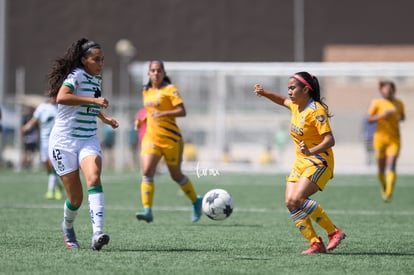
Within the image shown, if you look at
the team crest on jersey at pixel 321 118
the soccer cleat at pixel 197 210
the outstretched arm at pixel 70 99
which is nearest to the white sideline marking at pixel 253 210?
the soccer cleat at pixel 197 210

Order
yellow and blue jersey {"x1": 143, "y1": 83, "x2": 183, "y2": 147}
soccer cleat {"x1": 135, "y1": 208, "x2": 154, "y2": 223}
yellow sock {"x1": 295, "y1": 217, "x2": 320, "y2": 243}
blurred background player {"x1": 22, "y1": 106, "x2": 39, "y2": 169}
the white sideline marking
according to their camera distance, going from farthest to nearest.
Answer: blurred background player {"x1": 22, "y1": 106, "x2": 39, "y2": 169}
the white sideline marking
yellow and blue jersey {"x1": 143, "y1": 83, "x2": 183, "y2": 147}
soccer cleat {"x1": 135, "y1": 208, "x2": 154, "y2": 223}
yellow sock {"x1": 295, "y1": 217, "x2": 320, "y2": 243}

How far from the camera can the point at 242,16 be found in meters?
55.2

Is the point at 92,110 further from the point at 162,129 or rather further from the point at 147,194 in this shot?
the point at 162,129

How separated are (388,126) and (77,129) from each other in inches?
372

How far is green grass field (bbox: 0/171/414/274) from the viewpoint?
26.8 ft

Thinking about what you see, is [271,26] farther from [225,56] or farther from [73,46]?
[73,46]

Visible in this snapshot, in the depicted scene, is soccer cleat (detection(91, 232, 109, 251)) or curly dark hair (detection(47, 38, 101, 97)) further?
curly dark hair (detection(47, 38, 101, 97))

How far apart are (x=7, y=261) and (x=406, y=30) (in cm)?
4739

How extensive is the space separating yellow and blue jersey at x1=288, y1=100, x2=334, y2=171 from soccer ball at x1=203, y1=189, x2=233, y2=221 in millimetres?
1835

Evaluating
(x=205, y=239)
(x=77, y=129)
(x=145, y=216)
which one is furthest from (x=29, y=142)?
(x=77, y=129)

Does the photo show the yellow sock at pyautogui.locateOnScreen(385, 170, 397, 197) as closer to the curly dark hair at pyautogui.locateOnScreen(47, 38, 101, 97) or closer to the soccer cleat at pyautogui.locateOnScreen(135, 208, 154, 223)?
the soccer cleat at pyautogui.locateOnScreen(135, 208, 154, 223)

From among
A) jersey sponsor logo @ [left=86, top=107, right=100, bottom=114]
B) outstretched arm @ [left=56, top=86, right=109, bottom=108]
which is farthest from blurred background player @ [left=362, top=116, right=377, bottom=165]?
outstretched arm @ [left=56, top=86, right=109, bottom=108]

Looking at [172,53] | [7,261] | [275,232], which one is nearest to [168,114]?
[275,232]

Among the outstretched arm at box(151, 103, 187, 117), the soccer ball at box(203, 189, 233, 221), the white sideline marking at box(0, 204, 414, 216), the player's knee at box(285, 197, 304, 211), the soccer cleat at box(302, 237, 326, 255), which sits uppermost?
the outstretched arm at box(151, 103, 187, 117)
